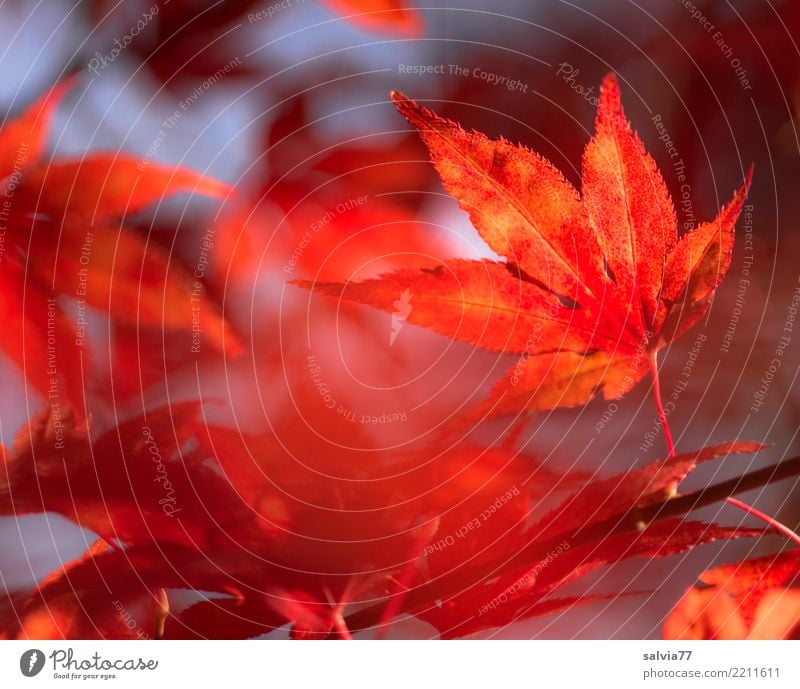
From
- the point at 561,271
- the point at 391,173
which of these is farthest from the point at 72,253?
the point at 561,271

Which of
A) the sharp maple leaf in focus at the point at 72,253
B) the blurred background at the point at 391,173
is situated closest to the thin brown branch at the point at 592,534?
the blurred background at the point at 391,173

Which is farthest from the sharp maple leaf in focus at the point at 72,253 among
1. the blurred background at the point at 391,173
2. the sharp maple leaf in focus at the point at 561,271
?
the sharp maple leaf in focus at the point at 561,271
